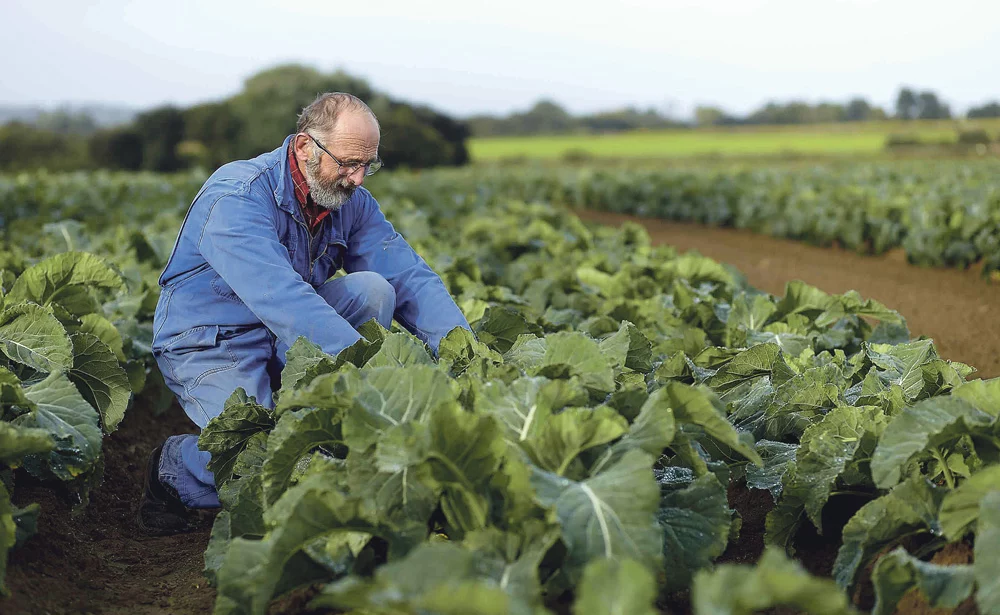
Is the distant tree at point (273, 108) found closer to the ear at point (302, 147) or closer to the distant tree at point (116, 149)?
the distant tree at point (116, 149)

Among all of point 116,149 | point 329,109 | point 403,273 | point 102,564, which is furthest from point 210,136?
point 102,564

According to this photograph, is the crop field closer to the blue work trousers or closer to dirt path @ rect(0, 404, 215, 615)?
dirt path @ rect(0, 404, 215, 615)

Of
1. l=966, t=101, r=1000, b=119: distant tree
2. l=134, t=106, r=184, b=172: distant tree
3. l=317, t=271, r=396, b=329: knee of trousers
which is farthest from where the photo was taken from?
l=966, t=101, r=1000, b=119: distant tree

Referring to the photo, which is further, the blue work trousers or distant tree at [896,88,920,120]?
distant tree at [896,88,920,120]

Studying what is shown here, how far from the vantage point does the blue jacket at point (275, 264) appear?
3373 mm

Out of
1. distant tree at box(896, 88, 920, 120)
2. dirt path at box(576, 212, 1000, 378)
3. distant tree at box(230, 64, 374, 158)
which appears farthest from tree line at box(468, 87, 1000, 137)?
dirt path at box(576, 212, 1000, 378)

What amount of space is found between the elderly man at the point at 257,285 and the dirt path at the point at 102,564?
0.71ft

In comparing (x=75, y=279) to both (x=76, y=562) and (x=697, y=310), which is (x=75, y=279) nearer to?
(x=76, y=562)

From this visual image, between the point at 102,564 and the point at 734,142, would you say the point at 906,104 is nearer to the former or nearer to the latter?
the point at 734,142

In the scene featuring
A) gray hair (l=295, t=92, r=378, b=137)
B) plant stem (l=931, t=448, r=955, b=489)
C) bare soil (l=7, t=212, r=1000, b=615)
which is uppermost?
gray hair (l=295, t=92, r=378, b=137)

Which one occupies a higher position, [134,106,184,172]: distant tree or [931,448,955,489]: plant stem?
[931,448,955,489]: plant stem

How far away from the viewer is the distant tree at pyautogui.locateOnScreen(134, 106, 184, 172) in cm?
5291

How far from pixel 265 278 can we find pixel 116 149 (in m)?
55.7

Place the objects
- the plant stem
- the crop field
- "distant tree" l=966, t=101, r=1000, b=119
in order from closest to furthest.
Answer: the crop field < the plant stem < "distant tree" l=966, t=101, r=1000, b=119
